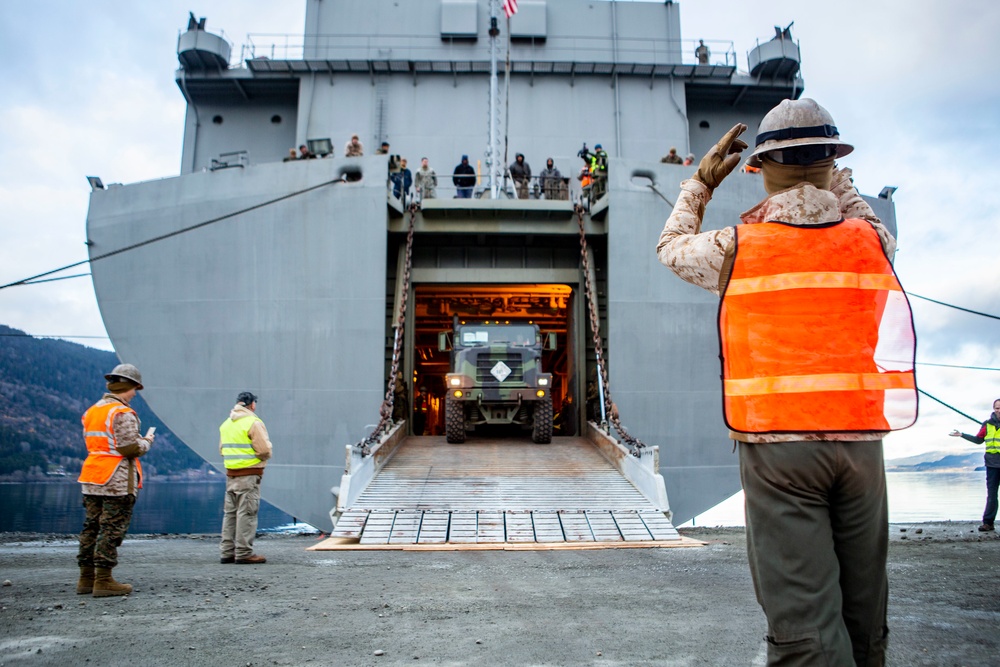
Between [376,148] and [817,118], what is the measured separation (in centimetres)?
1687

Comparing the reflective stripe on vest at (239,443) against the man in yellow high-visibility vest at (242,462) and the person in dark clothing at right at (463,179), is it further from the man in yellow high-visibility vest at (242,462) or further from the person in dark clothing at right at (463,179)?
the person in dark clothing at right at (463,179)

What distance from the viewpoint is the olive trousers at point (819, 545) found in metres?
2.05

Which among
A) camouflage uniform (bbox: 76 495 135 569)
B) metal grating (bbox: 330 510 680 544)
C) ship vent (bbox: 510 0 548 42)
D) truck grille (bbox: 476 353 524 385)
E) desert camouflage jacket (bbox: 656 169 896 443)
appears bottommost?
metal grating (bbox: 330 510 680 544)

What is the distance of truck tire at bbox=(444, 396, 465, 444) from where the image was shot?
1397cm

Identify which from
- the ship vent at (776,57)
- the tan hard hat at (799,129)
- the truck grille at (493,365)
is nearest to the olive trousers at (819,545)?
the tan hard hat at (799,129)

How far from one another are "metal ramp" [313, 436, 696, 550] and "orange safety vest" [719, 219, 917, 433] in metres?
6.30

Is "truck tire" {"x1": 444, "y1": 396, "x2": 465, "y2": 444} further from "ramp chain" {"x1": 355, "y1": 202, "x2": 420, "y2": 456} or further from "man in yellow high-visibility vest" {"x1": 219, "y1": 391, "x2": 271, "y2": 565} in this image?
"man in yellow high-visibility vest" {"x1": 219, "y1": 391, "x2": 271, "y2": 565}

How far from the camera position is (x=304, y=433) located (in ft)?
44.6

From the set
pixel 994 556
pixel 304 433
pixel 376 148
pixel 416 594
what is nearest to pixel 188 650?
pixel 416 594

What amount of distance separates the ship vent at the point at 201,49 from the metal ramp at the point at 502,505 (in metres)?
11.2

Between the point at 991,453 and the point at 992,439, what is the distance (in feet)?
0.61

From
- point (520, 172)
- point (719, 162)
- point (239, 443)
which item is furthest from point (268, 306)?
point (719, 162)

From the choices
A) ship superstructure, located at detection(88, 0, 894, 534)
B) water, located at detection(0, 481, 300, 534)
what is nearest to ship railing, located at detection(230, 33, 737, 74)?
ship superstructure, located at detection(88, 0, 894, 534)

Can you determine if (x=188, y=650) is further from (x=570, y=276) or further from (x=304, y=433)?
(x=570, y=276)
